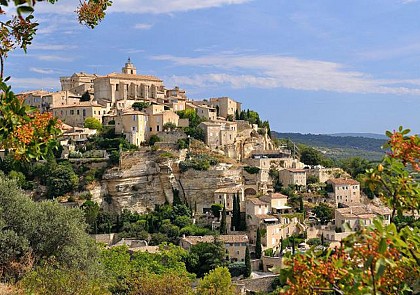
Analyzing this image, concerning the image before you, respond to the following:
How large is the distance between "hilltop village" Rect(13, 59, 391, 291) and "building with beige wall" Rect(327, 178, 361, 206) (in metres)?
0.09

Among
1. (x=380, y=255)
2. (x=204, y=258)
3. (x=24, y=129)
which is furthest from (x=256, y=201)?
(x=380, y=255)

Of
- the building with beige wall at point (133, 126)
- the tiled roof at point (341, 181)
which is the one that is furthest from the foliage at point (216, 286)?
the building with beige wall at point (133, 126)

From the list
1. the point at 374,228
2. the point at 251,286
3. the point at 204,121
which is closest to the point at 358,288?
the point at 374,228

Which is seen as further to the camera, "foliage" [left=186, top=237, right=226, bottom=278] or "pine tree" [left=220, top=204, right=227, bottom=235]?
"pine tree" [left=220, top=204, right=227, bottom=235]

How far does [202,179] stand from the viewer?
48000mm

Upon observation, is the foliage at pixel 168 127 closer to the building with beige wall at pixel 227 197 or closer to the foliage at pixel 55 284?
the building with beige wall at pixel 227 197

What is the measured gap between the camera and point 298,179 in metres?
49.9

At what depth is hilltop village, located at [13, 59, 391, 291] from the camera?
42.5m

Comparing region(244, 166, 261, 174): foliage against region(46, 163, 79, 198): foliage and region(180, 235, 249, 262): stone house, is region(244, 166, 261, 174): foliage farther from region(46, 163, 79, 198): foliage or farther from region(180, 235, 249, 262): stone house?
region(46, 163, 79, 198): foliage

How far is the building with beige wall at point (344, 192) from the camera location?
49.2 m

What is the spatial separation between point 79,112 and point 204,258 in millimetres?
23881

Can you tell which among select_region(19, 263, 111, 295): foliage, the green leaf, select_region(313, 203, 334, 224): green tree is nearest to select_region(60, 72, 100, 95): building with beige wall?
select_region(313, 203, 334, 224): green tree

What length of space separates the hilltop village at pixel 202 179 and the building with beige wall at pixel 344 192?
0.31 ft

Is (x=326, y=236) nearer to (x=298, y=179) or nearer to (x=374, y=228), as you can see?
(x=298, y=179)
